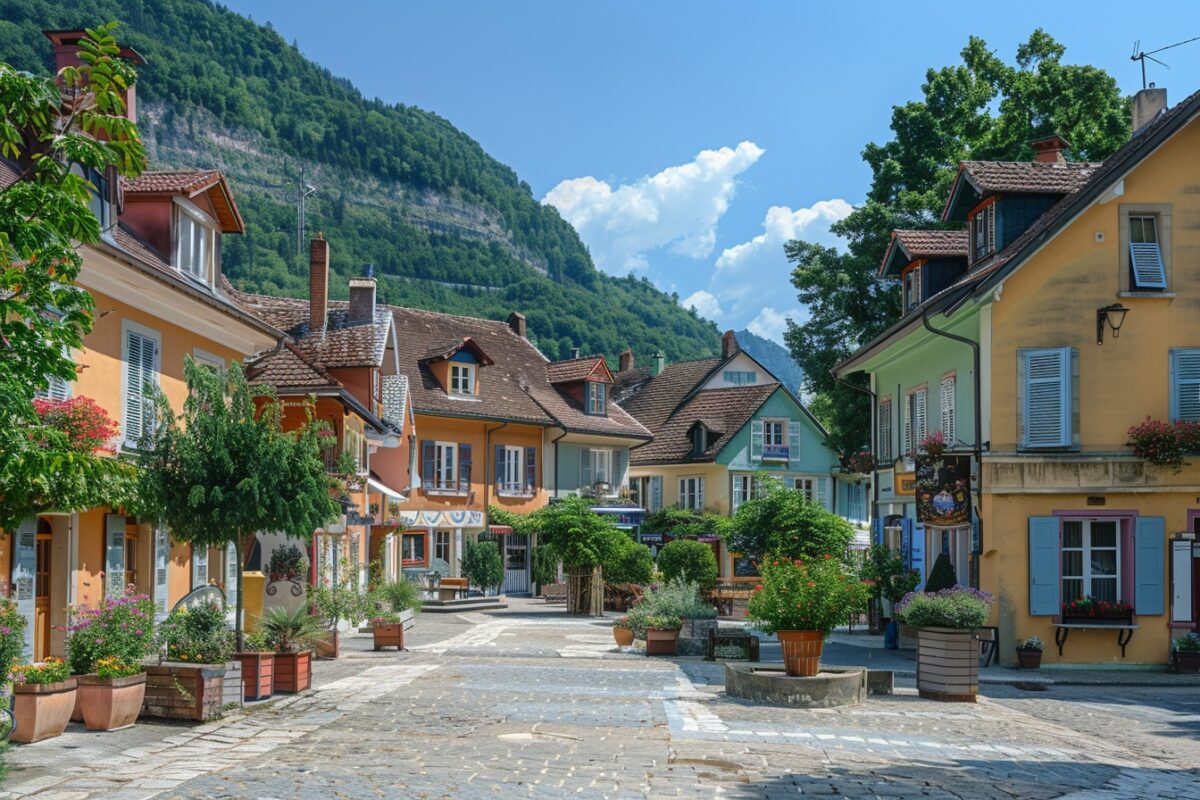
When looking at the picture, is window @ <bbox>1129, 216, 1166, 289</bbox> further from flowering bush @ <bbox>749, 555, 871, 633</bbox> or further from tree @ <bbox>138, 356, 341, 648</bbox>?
tree @ <bbox>138, 356, 341, 648</bbox>

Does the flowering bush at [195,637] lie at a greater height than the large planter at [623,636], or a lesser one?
greater

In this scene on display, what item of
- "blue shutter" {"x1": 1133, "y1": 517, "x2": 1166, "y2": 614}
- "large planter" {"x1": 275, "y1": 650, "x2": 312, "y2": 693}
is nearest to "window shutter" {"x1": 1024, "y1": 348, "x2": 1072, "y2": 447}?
"blue shutter" {"x1": 1133, "y1": 517, "x2": 1166, "y2": 614}

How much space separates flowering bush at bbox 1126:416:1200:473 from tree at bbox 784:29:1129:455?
15.4m

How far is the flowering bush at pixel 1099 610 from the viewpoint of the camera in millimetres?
22328

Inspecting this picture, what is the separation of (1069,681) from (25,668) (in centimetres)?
A: 1585

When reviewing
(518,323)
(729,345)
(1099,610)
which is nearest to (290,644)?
(1099,610)

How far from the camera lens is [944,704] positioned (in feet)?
55.1

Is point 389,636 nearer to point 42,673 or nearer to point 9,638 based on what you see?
point 42,673

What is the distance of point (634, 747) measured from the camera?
1251 centimetres

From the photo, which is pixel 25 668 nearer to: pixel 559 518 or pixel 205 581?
pixel 205 581

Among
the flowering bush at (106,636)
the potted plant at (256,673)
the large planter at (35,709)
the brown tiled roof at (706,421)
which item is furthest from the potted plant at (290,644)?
the brown tiled roof at (706,421)

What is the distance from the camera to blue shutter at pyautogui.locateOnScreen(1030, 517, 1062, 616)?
22469 millimetres

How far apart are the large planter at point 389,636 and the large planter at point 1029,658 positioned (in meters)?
11.4

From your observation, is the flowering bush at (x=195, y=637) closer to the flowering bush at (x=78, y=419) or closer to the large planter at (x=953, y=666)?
the flowering bush at (x=78, y=419)
